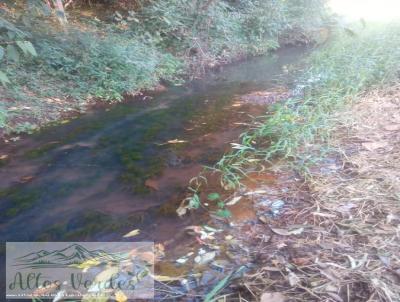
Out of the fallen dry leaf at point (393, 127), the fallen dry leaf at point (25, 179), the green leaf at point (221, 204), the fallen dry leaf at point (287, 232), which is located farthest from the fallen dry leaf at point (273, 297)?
the fallen dry leaf at point (25, 179)

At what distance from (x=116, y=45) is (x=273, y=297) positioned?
704 cm

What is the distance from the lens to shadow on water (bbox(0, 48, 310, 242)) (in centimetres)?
275

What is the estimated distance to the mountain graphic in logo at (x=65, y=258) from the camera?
225 cm

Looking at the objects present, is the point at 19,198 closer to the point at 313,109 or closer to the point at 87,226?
the point at 87,226

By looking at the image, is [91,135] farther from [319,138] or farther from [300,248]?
[300,248]

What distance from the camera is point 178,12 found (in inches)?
401

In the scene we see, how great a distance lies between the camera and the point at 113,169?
12.2ft

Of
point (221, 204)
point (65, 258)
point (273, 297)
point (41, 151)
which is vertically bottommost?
point (41, 151)

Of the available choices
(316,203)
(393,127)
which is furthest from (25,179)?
(393,127)

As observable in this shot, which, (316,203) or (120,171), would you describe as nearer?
(316,203)

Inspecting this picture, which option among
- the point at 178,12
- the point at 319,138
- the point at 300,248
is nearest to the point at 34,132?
the point at 319,138

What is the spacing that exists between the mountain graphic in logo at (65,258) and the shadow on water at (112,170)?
18cm

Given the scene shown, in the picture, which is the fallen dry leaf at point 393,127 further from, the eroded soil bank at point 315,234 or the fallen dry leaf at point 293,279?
the fallen dry leaf at point 293,279

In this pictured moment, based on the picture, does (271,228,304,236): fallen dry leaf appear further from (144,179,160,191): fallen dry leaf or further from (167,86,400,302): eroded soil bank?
(144,179,160,191): fallen dry leaf
